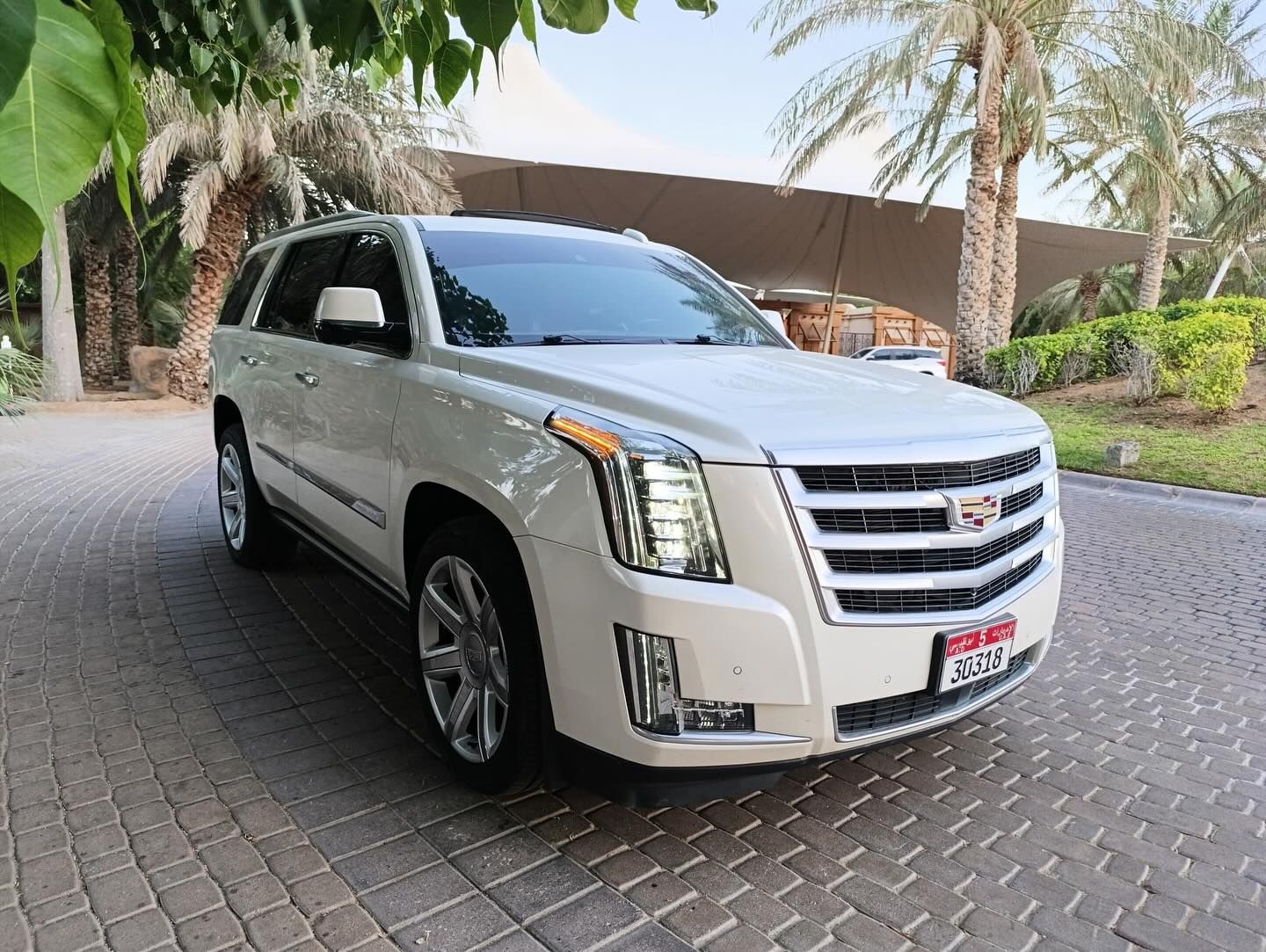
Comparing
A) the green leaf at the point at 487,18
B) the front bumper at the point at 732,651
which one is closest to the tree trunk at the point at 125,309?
the front bumper at the point at 732,651

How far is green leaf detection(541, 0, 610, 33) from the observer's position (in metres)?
1.42

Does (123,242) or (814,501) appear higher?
(123,242)

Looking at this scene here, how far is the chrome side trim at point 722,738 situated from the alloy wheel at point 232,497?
3.91m

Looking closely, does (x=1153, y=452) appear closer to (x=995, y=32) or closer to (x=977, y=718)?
(x=995, y=32)

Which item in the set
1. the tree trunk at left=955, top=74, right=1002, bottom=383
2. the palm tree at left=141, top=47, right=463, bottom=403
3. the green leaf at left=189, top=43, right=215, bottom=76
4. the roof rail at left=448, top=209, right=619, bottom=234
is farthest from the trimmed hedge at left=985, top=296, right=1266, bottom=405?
the green leaf at left=189, top=43, right=215, bottom=76

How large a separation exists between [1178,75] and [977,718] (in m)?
15.6

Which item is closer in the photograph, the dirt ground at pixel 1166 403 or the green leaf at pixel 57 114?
the green leaf at pixel 57 114

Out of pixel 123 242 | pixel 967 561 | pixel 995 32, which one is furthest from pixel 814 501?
pixel 123 242

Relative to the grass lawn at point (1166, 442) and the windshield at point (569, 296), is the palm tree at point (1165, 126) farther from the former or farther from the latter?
the windshield at point (569, 296)

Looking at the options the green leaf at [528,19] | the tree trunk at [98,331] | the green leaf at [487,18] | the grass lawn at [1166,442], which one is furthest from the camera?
the tree trunk at [98,331]

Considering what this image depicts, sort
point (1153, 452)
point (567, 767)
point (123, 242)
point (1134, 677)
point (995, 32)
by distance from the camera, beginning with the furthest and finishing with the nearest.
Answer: point (123, 242)
point (995, 32)
point (1153, 452)
point (1134, 677)
point (567, 767)

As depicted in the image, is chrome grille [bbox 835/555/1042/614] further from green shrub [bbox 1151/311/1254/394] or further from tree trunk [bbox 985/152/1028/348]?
tree trunk [bbox 985/152/1028/348]

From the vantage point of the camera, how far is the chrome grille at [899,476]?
2334 millimetres

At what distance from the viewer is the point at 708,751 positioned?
90.0 inches
